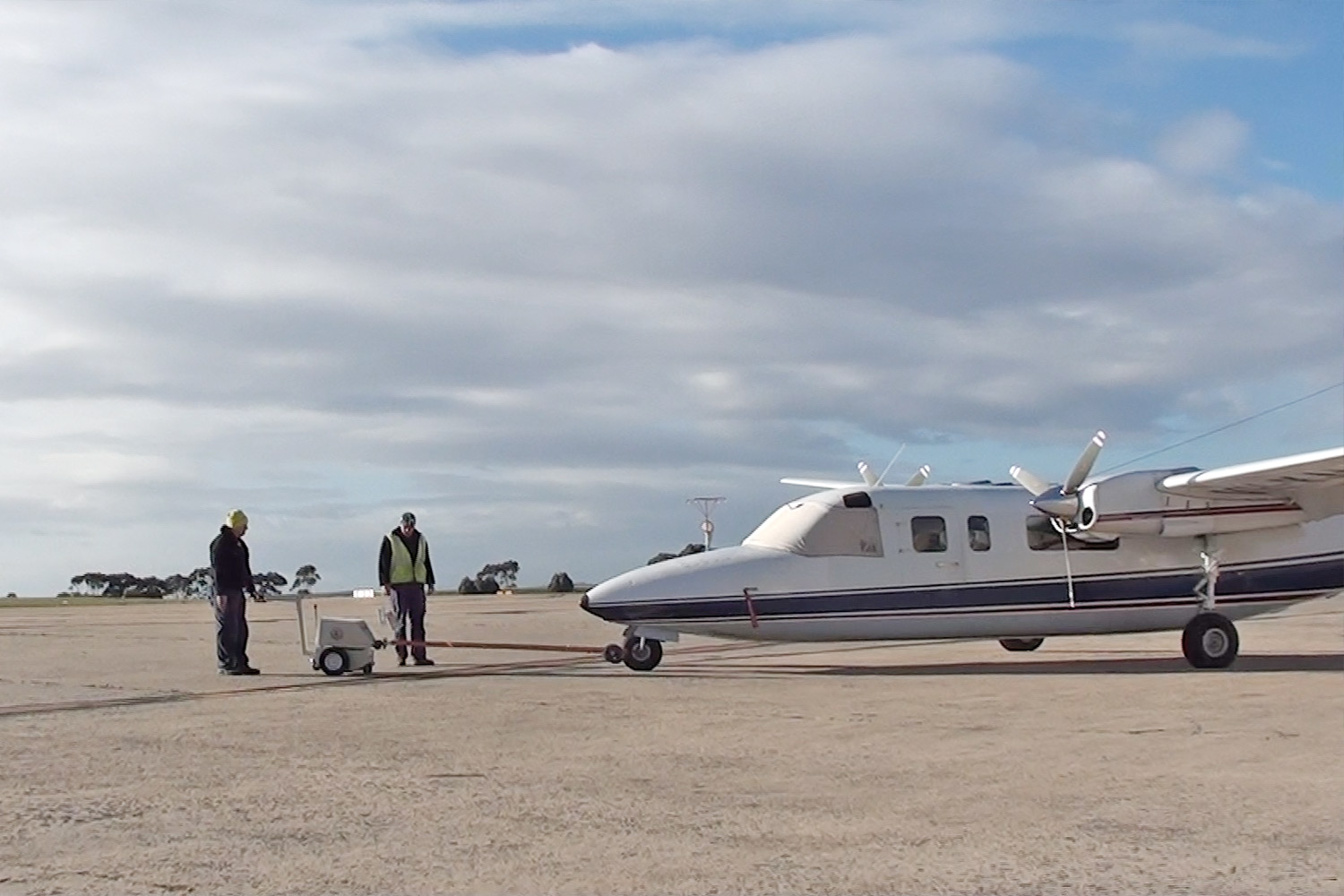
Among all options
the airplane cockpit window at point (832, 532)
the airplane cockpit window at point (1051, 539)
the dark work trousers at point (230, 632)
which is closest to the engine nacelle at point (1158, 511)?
the airplane cockpit window at point (1051, 539)

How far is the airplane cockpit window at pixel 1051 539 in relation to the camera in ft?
55.2

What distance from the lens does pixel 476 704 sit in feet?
39.5

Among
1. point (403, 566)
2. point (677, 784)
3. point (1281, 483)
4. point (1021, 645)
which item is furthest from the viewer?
point (1021, 645)

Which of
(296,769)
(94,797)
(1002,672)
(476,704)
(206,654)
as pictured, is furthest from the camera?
(206,654)

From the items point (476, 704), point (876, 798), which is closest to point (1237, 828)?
point (876, 798)

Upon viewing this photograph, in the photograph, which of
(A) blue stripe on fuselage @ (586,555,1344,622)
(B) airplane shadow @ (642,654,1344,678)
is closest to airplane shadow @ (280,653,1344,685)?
(B) airplane shadow @ (642,654,1344,678)

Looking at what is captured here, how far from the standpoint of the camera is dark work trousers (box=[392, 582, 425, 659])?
17984 millimetres

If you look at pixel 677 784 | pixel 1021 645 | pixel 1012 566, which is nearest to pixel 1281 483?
pixel 1012 566

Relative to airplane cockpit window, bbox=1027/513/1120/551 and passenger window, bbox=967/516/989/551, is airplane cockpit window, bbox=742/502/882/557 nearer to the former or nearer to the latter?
passenger window, bbox=967/516/989/551

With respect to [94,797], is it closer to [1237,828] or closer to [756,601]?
[1237,828]

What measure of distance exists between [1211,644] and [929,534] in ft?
11.5

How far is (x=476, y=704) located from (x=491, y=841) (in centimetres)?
588

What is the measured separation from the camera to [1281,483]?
51.4 feet

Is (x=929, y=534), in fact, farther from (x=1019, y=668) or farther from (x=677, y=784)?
A: (x=677, y=784)
